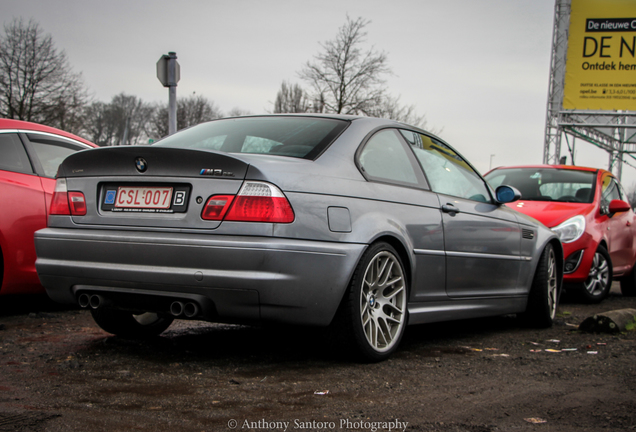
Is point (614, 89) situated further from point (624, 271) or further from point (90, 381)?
point (90, 381)

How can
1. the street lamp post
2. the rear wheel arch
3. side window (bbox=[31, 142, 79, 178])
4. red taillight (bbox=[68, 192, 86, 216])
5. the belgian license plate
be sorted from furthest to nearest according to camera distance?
the street lamp post < side window (bbox=[31, 142, 79, 178]) < the rear wheel arch < red taillight (bbox=[68, 192, 86, 216]) < the belgian license plate

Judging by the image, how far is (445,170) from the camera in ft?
16.0

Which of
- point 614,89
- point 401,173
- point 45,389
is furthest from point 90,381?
point 614,89

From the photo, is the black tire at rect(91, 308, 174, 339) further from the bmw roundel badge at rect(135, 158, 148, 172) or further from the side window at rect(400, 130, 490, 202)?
the side window at rect(400, 130, 490, 202)

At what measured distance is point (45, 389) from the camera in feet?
9.99

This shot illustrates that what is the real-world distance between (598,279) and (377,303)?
495 cm

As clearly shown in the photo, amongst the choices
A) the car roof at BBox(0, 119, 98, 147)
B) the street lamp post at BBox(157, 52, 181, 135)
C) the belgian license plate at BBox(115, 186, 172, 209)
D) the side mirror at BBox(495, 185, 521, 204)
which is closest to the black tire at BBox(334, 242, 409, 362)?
the belgian license plate at BBox(115, 186, 172, 209)

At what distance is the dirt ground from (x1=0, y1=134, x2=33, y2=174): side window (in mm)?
1205

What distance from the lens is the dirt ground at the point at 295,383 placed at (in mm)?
2688

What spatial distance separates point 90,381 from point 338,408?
123 cm

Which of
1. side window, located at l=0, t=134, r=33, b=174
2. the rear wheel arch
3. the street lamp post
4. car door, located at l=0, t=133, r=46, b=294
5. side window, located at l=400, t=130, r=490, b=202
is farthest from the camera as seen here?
the street lamp post

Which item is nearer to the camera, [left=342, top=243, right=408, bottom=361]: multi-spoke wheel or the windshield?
[left=342, top=243, right=408, bottom=361]: multi-spoke wheel

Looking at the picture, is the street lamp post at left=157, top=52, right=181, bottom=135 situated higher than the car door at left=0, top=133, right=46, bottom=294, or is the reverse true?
the street lamp post at left=157, top=52, right=181, bottom=135

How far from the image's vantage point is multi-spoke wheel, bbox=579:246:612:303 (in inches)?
304
